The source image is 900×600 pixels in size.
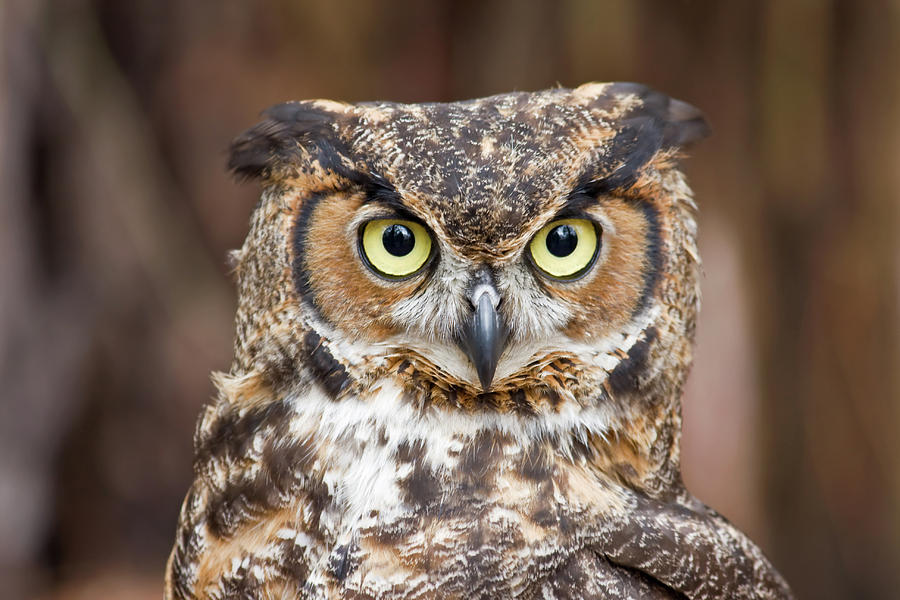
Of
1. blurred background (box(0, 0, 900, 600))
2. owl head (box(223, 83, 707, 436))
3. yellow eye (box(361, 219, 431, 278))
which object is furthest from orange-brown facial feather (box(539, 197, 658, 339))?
blurred background (box(0, 0, 900, 600))

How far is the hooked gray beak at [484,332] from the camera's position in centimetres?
116

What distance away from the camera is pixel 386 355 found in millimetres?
1237

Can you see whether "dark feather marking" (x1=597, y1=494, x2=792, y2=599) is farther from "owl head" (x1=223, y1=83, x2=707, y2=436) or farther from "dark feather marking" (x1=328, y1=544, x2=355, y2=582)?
"dark feather marking" (x1=328, y1=544, x2=355, y2=582)

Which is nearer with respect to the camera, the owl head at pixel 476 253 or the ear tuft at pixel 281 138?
the owl head at pixel 476 253

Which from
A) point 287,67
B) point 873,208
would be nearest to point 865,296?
point 873,208

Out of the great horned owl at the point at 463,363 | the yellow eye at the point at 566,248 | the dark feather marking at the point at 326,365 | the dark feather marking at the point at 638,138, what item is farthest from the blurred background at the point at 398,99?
the dark feather marking at the point at 326,365

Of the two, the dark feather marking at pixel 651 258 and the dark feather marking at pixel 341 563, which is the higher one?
the dark feather marking at pixel 651 258

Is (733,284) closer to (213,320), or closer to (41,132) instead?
(213,320)

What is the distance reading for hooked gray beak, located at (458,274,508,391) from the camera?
1.16 meters

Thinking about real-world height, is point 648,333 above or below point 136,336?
above

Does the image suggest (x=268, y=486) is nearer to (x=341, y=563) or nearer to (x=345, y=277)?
(x=341, y=563)

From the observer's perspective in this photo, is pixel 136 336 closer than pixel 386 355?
No

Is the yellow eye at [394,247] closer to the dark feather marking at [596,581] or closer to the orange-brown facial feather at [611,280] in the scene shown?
the orange-brown facial feather at [611,280]

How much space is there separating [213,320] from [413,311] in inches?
81.0
